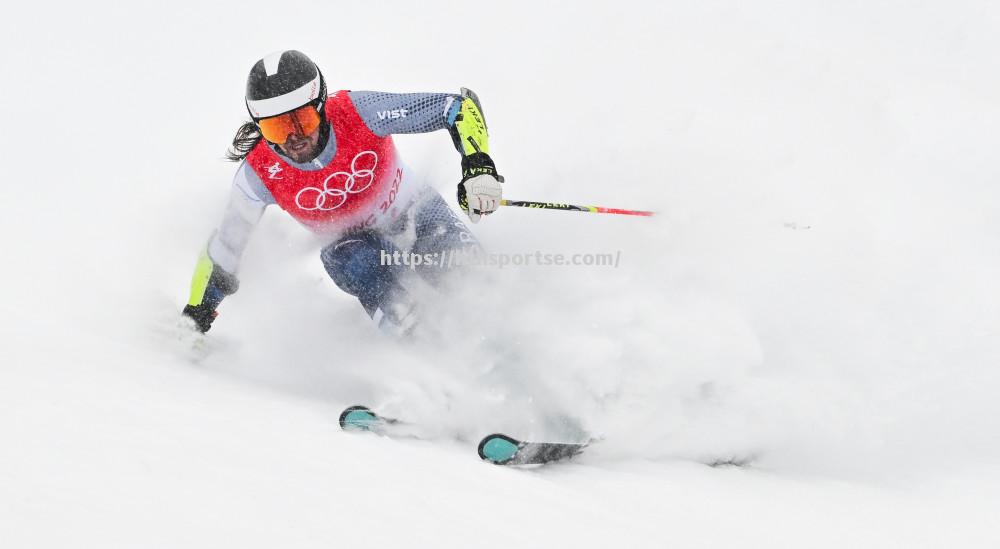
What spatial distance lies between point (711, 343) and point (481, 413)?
1.05 m

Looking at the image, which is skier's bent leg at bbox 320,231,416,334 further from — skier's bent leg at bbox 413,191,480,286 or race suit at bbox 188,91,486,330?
skier's bent leg at bbox 413,191,480,286

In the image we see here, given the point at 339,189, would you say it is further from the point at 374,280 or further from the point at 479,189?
the point at 479,189

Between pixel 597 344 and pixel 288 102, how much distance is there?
5.18 feet

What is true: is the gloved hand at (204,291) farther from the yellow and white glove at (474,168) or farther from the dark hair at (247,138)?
the yellow and white glove at (474,168)

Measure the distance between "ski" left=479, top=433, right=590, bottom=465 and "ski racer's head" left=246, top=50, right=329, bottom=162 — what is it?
1404mm

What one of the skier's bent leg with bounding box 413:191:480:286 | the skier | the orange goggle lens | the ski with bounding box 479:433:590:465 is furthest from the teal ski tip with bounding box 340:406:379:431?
the orange goggle lens

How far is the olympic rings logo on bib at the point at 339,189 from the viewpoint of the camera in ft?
10.8

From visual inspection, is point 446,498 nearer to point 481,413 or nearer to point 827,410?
point 481,413

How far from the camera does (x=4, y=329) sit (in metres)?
3.04

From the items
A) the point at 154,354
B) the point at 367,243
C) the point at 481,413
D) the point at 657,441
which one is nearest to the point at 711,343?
the point at 657,441

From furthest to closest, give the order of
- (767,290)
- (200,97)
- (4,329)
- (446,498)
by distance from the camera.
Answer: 1. (200,97)
2. (767,290)
3. (4,329)
4. (446,498)

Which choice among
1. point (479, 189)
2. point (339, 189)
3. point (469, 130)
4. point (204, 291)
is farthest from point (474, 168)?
point (204, 291)

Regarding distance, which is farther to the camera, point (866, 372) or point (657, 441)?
point (866, 372)

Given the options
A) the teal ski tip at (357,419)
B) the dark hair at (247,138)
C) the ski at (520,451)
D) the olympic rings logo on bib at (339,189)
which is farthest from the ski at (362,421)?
the dark hair at (247,138)
